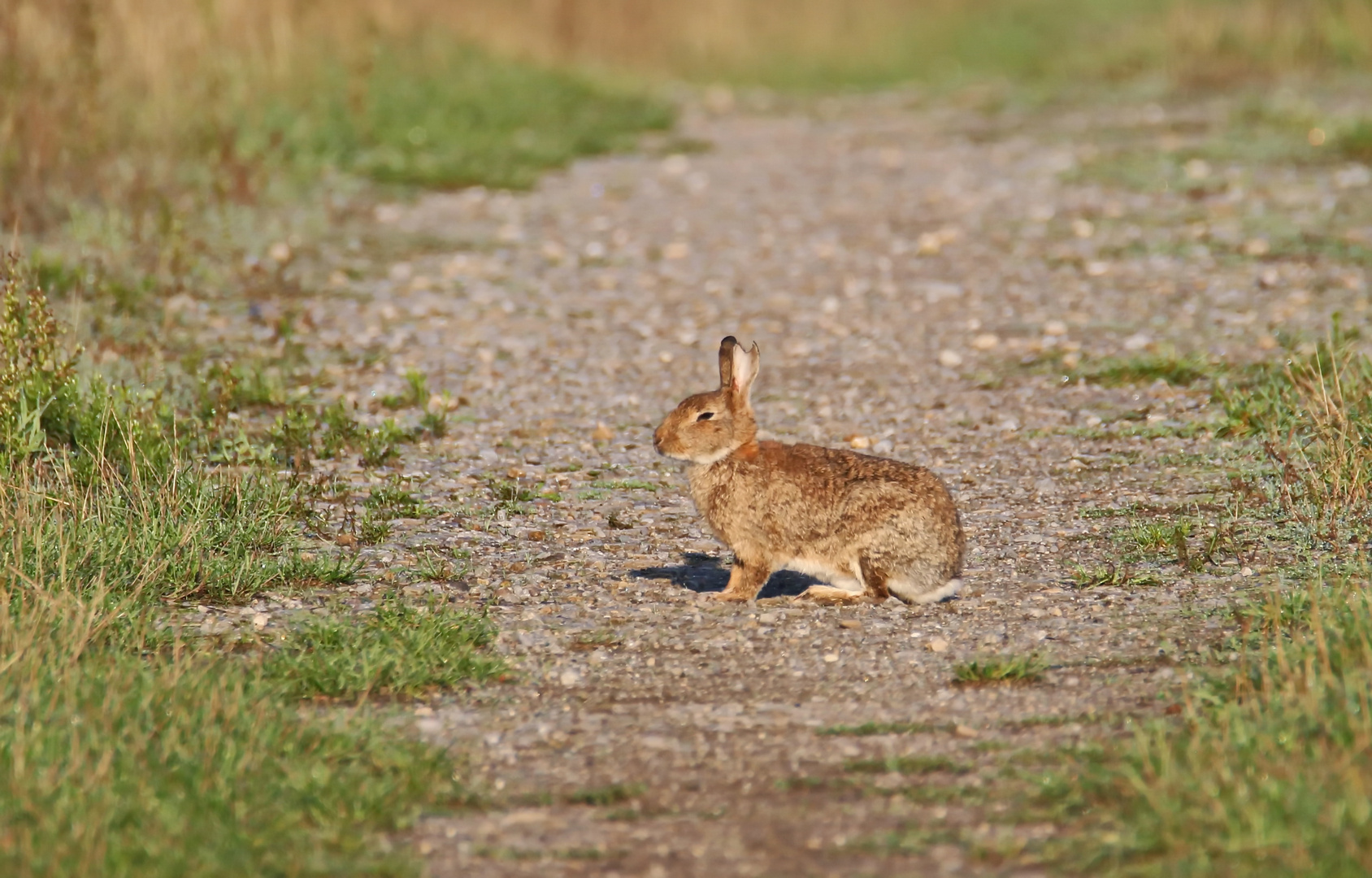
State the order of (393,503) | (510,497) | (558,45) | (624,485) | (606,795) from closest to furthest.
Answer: (606,795)
(393,503)
(510,497)
(624,485)
(558,45)

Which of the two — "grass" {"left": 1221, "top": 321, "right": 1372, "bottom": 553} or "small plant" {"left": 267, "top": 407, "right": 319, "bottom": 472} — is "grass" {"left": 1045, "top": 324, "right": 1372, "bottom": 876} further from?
"small plant" {"left": 267, "top": 407, "right": 319, "bottom": 472}

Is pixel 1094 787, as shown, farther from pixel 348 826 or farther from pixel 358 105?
pixel 358 105

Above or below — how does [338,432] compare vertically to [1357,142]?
below

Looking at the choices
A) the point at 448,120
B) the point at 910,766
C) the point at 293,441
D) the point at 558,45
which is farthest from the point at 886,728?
the point at 558,45

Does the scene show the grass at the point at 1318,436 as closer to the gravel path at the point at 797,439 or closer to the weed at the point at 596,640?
the gravel path at the point at 797,439

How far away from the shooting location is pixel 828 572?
7469 millimetres

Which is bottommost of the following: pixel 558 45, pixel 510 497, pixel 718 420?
pixel 510 497

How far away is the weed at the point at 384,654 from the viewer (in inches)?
237

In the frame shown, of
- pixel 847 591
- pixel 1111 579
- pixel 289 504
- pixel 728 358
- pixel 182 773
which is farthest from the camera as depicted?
pixel 289 504

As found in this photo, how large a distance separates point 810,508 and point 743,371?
746 millimetres

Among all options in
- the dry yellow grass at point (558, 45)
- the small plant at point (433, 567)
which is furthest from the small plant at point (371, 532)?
the dry yellow grass at point (558, 45)

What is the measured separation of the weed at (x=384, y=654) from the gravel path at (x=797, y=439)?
168mm

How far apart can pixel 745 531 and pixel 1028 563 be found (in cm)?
144

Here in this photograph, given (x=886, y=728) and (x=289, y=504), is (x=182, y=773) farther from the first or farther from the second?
(x=289, y=504)
